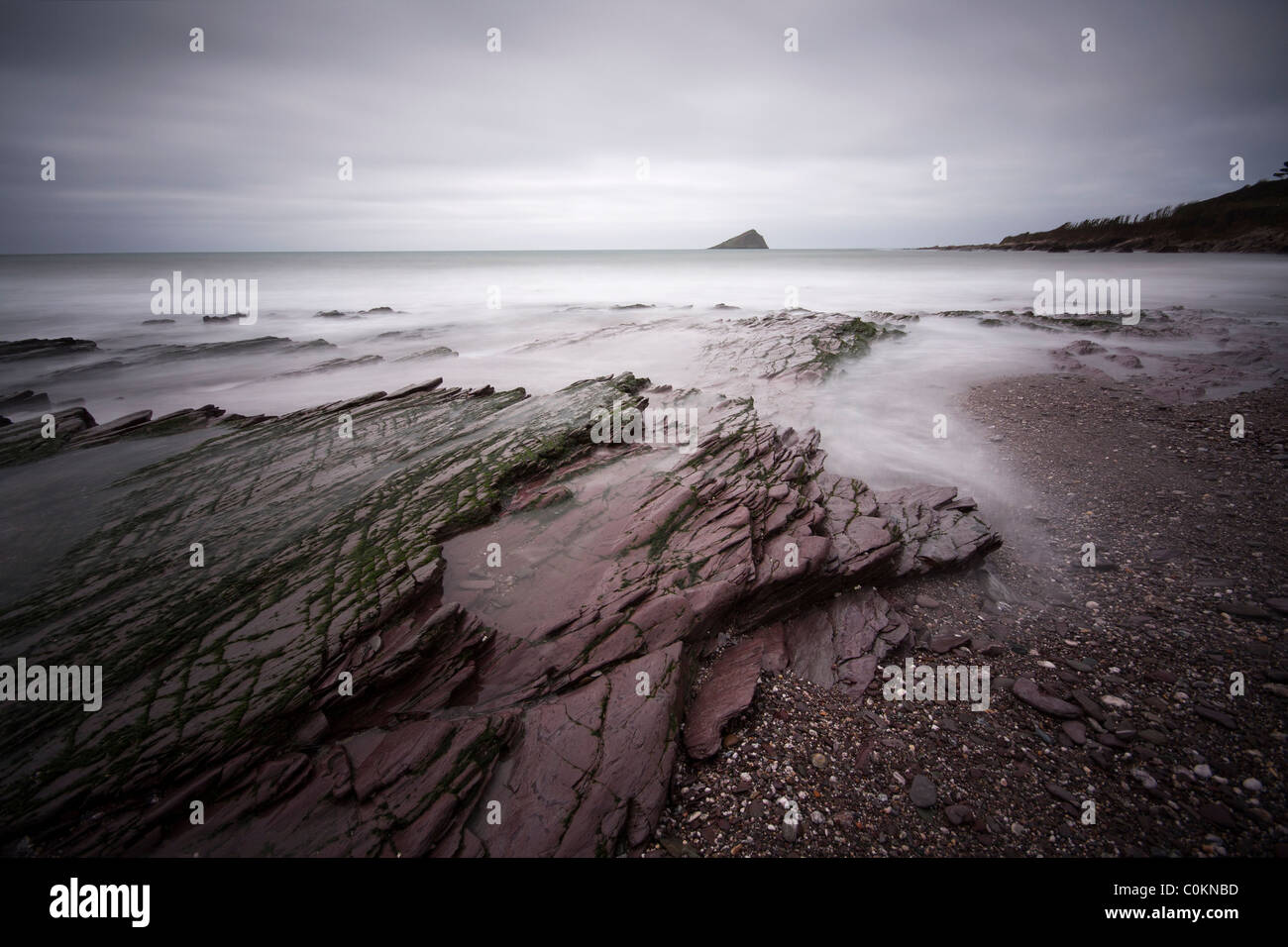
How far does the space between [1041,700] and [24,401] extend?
2673cm

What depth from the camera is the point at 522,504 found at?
8023mm

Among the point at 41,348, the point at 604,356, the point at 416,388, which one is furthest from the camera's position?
the point at 604,356

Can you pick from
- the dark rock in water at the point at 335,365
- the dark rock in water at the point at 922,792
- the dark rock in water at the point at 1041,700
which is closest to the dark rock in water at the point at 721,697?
the dark rock in water at the point at 922,792

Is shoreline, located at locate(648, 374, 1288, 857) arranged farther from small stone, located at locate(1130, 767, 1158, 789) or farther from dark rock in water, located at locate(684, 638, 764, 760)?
dark rock in water, located at locate(684, 638, 764, 760)

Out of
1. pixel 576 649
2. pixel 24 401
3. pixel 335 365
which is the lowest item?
pixel 576 649

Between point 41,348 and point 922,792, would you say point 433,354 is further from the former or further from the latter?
point 922,792

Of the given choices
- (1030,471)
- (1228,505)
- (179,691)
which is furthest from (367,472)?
(1228,505)

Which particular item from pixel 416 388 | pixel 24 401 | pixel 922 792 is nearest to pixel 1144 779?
pixel 922 792

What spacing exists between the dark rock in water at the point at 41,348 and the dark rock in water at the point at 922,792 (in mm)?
35091

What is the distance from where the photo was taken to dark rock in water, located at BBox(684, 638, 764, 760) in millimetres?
4504

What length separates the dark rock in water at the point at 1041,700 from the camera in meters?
4.59

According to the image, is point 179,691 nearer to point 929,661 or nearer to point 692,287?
point 929,661

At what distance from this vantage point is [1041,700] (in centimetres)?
474

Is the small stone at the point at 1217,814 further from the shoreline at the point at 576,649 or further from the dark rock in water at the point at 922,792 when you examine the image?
the dark rock in water at the point at 922,792
